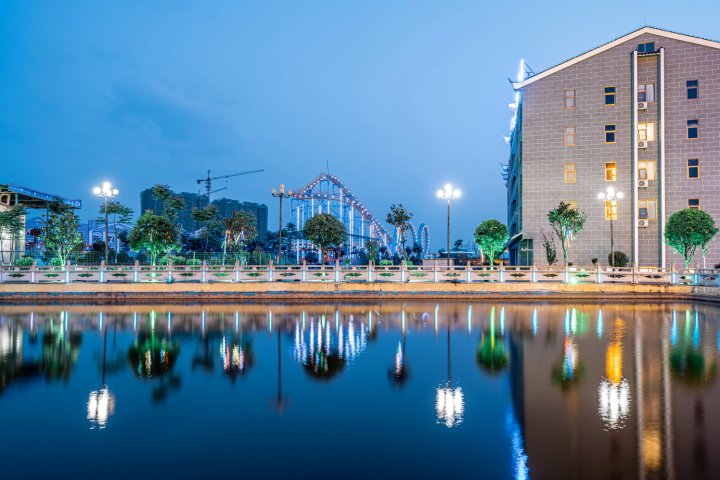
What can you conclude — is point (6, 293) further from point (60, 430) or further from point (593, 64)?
point (593, 64)

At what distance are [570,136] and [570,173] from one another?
9.12 ft

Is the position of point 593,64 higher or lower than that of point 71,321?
higher

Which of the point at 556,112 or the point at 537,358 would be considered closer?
the point at 537,358

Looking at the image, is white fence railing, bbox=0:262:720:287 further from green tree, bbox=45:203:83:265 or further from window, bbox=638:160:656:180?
green tree, bbox=45:203:83:265

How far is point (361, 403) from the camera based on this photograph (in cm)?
767

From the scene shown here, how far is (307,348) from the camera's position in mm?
12219

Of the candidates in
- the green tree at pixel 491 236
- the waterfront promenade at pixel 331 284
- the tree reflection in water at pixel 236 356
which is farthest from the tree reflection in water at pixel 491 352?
the green tree at pixel 491 236

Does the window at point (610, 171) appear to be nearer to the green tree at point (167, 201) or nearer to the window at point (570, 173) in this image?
the window at point (570, 173)

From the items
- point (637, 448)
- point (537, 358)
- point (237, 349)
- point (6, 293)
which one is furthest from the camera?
point (6, 293)

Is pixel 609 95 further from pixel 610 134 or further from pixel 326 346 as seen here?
pixel 326 346

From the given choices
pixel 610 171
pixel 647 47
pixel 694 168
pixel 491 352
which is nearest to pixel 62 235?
pixel 491 352

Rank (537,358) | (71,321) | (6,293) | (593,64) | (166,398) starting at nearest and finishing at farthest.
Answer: (166,398)
(537,358)
(71,321)
(6,293)
(593,64)

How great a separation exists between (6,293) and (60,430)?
24.5m

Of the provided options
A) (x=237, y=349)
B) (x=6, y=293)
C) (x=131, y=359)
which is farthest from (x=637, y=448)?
(x=6, y=293)
